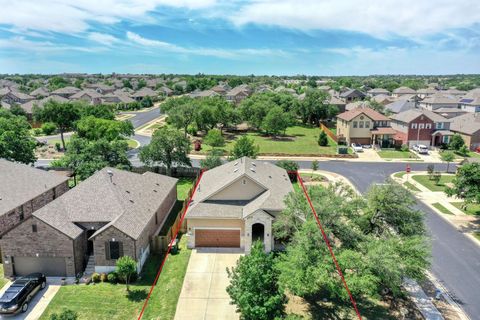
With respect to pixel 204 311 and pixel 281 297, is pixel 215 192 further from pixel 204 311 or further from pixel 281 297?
pixel 281 297

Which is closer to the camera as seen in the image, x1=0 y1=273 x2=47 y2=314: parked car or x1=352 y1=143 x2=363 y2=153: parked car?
x1=0 y1=273 x2=47 y2=314: parked car

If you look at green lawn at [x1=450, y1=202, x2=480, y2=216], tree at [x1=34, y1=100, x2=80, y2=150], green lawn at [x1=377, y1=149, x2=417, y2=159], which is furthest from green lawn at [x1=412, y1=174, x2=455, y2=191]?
tree at [x1=34, y1=100, x2=80, y2=150]

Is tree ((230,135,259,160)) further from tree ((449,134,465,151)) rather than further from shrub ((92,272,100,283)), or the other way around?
tree ((449,134,465,151))

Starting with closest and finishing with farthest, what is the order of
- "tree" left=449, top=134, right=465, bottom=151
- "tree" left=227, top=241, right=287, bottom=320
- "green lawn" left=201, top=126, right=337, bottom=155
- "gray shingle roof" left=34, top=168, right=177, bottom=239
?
"tree" left=227, top=241, right=287, bottom=320
"gray shingle roof" left=34, top=168, right=177, bottom=239
"tree" left=449, top=134, right=465, bottom=151
"green lawn" left=201, top=126, right=337, bottom=155

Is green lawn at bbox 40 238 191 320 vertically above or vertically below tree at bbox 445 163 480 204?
below

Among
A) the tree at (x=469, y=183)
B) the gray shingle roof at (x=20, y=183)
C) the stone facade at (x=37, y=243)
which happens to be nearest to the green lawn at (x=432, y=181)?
the tree at (x=469, y=183)

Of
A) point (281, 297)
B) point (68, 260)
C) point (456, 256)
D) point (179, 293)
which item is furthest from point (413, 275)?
point (68, 260)

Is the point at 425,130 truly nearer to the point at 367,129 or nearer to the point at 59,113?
the point at 367,129
